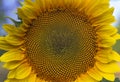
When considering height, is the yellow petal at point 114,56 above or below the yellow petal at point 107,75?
above

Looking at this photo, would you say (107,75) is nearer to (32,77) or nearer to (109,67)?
(109,67)

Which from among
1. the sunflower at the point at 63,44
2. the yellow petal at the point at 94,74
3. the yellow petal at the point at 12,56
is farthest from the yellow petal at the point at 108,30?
the yellow petal at the point at 12,56

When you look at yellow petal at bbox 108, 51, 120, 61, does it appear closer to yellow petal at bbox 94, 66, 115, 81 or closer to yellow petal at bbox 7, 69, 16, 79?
yellow petal at bbox 94, 66, 115, 81

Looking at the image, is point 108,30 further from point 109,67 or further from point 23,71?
point 23,71

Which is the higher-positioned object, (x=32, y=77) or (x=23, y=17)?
(x=23, y=17)

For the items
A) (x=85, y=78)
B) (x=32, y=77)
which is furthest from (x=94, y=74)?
(x=32, y=77)

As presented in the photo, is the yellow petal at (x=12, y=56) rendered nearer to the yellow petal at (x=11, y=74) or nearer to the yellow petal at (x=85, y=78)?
the yellow petal at (x=11, y=74)
